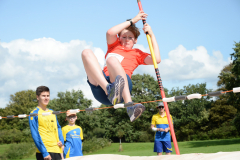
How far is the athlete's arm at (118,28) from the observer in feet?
8.15

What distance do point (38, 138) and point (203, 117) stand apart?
1166 inches

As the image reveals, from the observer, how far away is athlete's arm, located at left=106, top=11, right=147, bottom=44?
248cm

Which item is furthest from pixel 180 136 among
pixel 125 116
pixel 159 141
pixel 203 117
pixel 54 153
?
pixel 54 153

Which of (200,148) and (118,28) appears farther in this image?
(200,148)

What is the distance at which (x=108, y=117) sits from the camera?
32.2 m

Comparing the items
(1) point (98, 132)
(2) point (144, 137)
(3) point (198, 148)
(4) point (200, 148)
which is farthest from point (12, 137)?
(4) point (200, 148)

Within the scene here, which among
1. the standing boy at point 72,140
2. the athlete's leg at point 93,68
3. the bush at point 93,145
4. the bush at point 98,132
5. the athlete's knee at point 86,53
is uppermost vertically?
the athlete's knee at point 86,53

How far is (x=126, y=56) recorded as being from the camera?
8.85 feet

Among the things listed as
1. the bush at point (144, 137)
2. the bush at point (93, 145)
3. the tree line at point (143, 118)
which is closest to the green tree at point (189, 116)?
the tree line at point (143, 118)

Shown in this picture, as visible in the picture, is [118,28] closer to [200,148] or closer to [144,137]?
[200,148]

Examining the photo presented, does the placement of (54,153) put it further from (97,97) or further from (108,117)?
(108,117)

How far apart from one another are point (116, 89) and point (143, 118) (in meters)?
31.0

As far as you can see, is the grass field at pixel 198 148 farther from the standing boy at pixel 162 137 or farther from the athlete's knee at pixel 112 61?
the athlete's knee at pixel 112 61

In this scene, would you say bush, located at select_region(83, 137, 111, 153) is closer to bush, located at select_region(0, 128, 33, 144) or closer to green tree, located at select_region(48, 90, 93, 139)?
green tree, located at select_region(48, 90, 93, 139)
